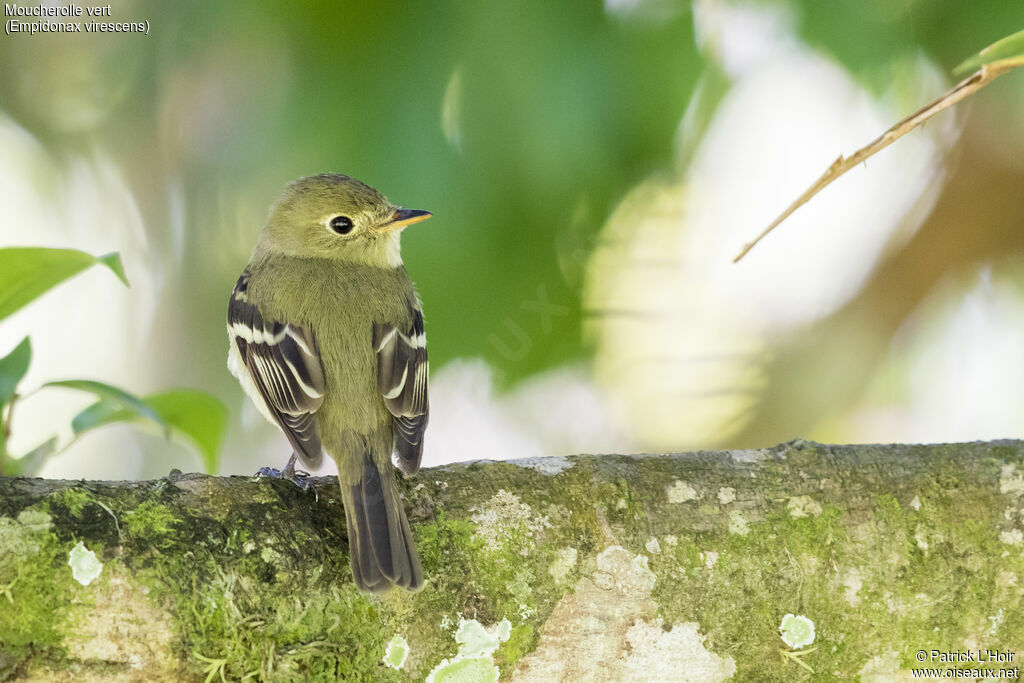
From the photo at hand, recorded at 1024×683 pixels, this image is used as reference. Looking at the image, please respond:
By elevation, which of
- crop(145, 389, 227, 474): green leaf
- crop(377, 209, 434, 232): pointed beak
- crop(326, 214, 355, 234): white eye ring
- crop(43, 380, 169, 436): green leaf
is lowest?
crop(43, 380, 169, 436): green leaf

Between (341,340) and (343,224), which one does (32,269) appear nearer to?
(341,340)

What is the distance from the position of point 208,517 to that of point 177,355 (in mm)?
4136

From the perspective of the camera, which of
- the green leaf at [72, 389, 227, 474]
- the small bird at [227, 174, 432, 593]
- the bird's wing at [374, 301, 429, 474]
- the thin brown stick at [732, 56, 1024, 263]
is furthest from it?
the green leaf at [72, 389, 227, 474]

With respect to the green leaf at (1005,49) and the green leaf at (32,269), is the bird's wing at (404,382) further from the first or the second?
the green leaf at (1005,49)

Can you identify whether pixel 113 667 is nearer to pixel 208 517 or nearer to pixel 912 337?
pixel 208 517

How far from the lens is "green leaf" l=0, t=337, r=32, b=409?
308 centimetres

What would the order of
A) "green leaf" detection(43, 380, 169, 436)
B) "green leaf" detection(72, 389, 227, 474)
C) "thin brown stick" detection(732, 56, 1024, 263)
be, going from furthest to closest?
"green leaf" detection(72, 389, 227, 474) → "green leaf" detection(43, 380, 169, 436) → "thin brown stick" detection(732, 56, 1024, 263)

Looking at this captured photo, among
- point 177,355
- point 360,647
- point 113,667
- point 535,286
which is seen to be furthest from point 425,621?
point 177,355

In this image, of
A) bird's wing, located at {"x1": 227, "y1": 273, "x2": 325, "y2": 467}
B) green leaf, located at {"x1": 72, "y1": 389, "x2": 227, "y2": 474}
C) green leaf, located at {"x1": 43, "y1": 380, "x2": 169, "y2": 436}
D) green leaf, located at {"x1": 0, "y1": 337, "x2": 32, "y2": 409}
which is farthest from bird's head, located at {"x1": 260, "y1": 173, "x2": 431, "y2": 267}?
green leaf, located at {"x1": 0, "y1": 337, "x2": 32, "y2": 409}

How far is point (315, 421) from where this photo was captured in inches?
124

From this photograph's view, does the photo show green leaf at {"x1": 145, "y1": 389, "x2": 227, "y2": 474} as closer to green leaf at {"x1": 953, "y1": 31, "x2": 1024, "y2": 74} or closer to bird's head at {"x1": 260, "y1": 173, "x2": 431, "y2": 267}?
bird's head at {"x1": 260, "y1": 173, "x2": 431, "y2": 267}

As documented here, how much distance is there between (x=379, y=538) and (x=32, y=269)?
5.55ft

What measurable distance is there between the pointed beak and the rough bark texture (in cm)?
150

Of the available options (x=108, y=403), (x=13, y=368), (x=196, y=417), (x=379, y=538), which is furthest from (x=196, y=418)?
(x=379, y=538)
